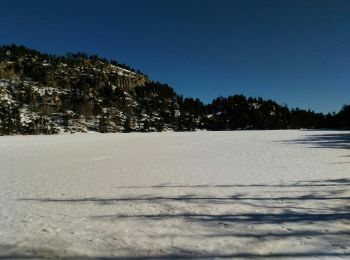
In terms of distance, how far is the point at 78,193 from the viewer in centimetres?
1106

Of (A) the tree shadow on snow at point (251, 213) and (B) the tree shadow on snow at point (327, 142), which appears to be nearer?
(A) the tree shadow on snow at point (251, 213)

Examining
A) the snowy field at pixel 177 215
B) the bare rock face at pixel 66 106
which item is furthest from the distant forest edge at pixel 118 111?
the snowy field at pixel 177 215

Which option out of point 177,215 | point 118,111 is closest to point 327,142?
point 177,215

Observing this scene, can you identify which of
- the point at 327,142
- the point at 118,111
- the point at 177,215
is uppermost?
the point at 118,111

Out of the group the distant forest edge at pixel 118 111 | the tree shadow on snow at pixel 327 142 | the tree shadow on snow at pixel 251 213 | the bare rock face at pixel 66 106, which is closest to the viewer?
the tree shadow on snow at pixel 251 213

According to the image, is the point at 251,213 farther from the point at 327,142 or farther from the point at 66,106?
the point at 66,106

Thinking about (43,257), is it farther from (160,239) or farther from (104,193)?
Answer: (104,193)

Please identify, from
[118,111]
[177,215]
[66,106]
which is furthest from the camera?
[118,111]

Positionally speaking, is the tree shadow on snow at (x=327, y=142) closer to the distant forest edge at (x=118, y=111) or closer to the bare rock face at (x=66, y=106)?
the distant forest edge at (x=118, y=111)

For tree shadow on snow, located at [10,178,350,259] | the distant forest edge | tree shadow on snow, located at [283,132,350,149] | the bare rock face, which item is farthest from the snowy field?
the distant forest edge

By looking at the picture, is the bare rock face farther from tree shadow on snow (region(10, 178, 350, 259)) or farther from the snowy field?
tree shadow on snow (region(10, 178, 350, 259))

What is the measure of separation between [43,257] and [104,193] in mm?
5451

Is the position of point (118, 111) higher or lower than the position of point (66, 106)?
lower

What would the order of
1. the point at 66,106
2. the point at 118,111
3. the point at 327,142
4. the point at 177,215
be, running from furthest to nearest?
the point at 118,111
the point at 66,106
the point at 327,142
the point at 177,215
